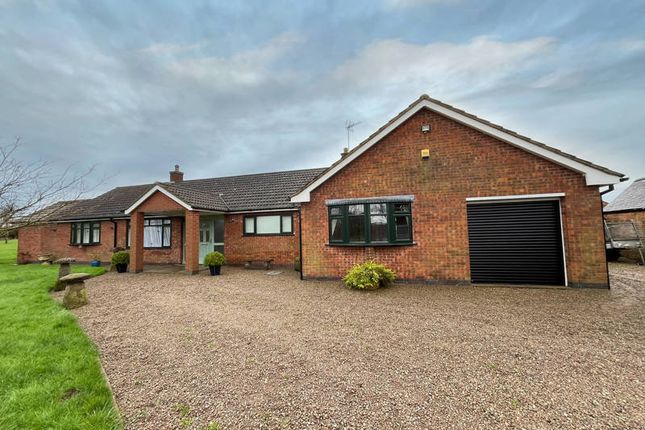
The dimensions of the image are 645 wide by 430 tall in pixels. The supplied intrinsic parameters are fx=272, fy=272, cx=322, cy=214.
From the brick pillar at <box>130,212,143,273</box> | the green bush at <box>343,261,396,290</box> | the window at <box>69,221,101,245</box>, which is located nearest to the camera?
the green bush at <box>343,261,396,290</box>

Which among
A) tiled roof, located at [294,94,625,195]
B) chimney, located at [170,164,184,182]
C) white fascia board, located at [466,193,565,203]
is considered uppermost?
chimney, located at [170,164,184,182]

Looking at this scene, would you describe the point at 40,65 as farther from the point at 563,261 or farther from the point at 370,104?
the point at 563,261

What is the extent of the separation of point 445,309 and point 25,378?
7.33 m

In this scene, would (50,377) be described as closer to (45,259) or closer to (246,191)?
(246,191)

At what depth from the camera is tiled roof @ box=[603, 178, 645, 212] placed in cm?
1530

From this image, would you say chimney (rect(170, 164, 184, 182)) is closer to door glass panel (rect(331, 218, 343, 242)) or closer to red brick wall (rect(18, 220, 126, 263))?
red brick wall (rect(18, 220, 126, 263))

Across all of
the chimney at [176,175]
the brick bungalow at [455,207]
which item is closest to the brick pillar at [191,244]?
the brick bungalow at [455,207]

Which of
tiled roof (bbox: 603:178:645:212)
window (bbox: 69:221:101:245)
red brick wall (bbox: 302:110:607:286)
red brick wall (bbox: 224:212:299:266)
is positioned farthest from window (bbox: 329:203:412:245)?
window (bbox: 69:221:101:245)

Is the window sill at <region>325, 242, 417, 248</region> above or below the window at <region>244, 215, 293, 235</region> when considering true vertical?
below

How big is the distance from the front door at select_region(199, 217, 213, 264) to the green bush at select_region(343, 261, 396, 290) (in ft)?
32.4

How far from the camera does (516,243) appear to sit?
874 cm

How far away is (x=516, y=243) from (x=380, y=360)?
731cm

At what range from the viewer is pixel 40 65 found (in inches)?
424

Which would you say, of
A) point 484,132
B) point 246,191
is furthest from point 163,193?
point 484,132
